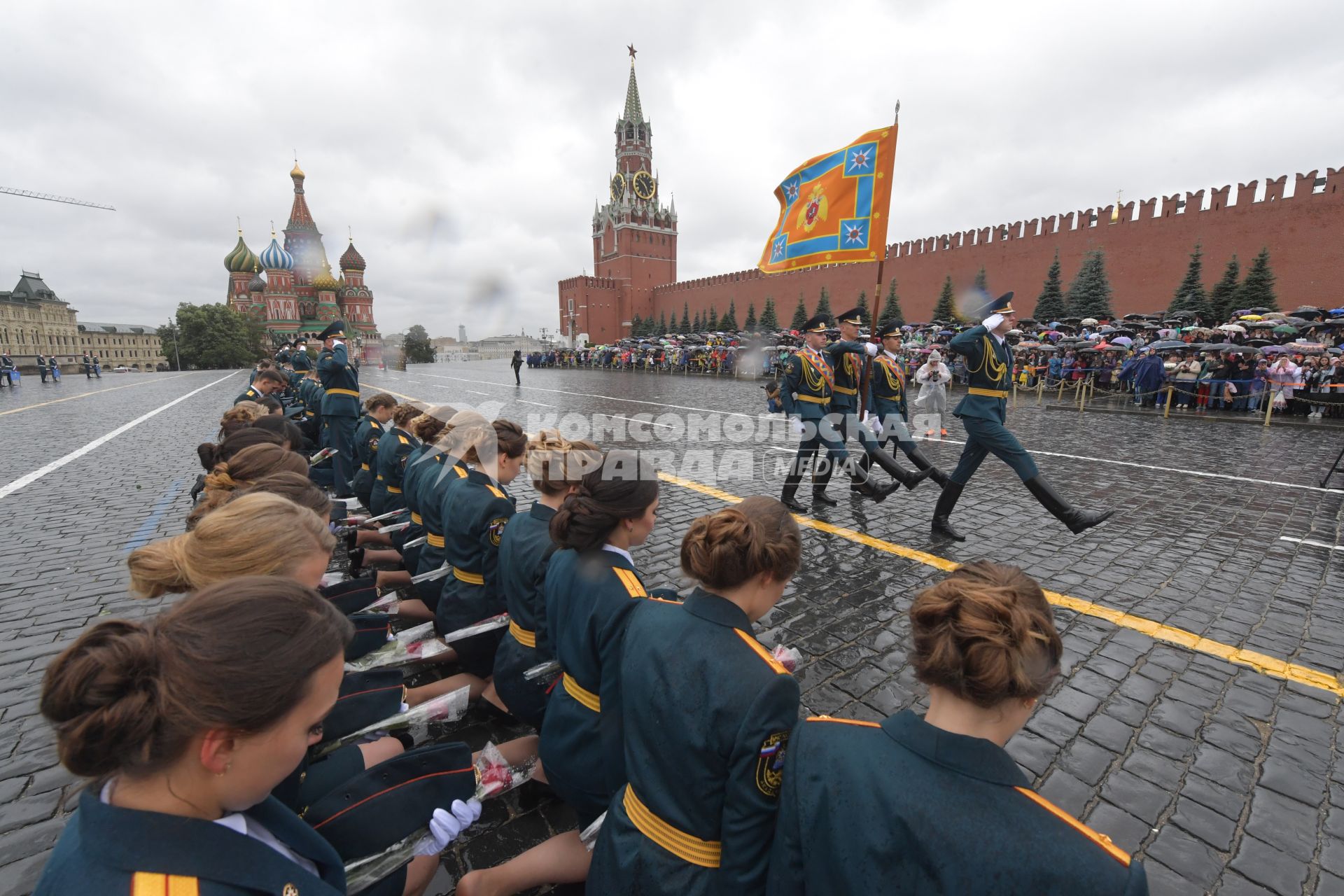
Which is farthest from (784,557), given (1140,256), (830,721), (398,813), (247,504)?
(1140,256)

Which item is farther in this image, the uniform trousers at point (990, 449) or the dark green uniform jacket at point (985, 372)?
the dark green uniform jacket at point (985, 372)

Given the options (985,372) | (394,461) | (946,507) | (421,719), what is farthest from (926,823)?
(394,461)

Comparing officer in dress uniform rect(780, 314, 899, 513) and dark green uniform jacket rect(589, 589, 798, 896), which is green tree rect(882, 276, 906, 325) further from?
dark green uniform jacket rect(589, 589, 798, 896)

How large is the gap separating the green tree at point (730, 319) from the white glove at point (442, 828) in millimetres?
49379

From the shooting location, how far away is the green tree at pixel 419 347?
212 ft

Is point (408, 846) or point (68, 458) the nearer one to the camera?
point (408, 846)

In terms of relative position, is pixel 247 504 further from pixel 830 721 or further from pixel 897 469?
pixel 897 469

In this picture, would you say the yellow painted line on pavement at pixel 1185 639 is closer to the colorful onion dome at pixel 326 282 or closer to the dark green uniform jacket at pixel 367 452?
the dark green uniform jacket at pixel 367 452

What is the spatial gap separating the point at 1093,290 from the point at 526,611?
1458 inches

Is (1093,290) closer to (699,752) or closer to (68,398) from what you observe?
(699,752)

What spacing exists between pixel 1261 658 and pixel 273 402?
10.8m

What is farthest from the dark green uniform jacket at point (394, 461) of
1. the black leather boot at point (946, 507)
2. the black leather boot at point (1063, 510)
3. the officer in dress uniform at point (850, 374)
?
the black leather boot at point (1063, 510)

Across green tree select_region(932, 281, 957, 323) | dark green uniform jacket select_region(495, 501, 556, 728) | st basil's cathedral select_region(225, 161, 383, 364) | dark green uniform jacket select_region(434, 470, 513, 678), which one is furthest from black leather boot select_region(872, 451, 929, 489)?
st basil's cathedral select_region(225, 161, 383, 364)

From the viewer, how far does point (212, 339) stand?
225 feet
